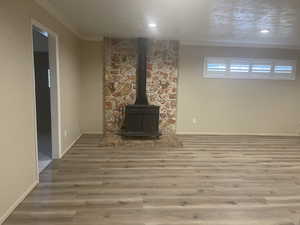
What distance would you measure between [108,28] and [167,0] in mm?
1963

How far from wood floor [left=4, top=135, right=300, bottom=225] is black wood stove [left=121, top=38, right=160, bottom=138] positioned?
0.71 m

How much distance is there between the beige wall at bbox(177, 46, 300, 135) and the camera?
17.8 feet

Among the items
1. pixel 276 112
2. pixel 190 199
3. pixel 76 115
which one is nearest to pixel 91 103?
pixel 76 115

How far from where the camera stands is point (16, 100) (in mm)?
2217

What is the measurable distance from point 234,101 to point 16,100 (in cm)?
492

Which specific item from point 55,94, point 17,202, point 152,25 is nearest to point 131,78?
point 152,25

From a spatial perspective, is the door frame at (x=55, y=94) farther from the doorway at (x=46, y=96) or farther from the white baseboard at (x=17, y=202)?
the white baseboard at (x=17, y=202)

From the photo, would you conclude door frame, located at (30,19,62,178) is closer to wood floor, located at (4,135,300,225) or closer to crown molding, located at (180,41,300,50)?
wood floor, located at (4,135,300,225)

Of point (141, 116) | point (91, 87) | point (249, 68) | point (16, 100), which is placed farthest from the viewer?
point (249, 68)

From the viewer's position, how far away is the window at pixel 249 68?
5438 mm

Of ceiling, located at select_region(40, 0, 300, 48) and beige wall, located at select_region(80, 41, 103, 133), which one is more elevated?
ceiling, located at select_region(40, 0, 300, 48)

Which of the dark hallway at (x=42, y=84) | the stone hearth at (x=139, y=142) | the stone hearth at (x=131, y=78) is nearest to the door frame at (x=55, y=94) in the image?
the stone hearth at (x=139, y=142)

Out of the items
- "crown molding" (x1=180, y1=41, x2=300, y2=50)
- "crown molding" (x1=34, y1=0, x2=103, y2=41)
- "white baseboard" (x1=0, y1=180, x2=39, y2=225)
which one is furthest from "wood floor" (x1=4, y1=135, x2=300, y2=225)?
"crown molding" (x1=180, y1=41, x2=300, y2=50)

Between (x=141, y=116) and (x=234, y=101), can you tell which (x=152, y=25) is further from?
(x=234, y=101)
